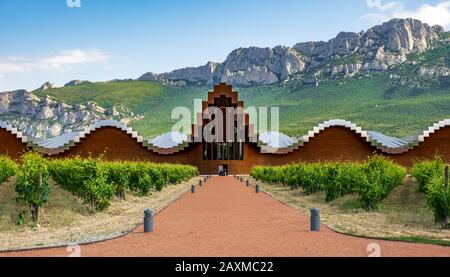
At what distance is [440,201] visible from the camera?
17781 mm

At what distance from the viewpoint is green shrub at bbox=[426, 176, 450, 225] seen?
1762cm

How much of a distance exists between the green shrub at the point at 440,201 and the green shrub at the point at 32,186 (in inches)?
598

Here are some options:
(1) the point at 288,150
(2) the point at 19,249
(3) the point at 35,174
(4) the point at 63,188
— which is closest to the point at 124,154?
(1) the point at 288,150

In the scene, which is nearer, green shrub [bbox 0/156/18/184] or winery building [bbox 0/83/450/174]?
green shrub [bbox 0/156/18/184]

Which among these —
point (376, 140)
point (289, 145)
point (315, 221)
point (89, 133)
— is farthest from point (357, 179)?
point (89, 133)

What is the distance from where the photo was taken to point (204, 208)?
24.2 m

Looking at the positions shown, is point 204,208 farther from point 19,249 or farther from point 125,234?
point 19,249

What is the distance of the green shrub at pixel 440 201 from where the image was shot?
17625mm

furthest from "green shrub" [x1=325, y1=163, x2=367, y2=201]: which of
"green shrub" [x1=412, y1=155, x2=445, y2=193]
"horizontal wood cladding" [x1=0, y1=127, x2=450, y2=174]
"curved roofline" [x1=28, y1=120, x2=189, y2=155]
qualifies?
"curved roofline" [x1=28, y1=120, x2=189, y2=155]

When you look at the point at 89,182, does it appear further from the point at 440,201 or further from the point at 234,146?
the point at 234,146

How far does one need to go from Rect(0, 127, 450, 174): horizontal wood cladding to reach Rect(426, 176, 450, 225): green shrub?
65.2 m

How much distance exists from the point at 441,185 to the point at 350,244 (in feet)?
24.4

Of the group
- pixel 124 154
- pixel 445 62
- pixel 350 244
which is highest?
pixel 445 62

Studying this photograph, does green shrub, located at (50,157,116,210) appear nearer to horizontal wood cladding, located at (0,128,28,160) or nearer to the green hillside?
horizontal wood cladding, located at (0,128,28,160)
